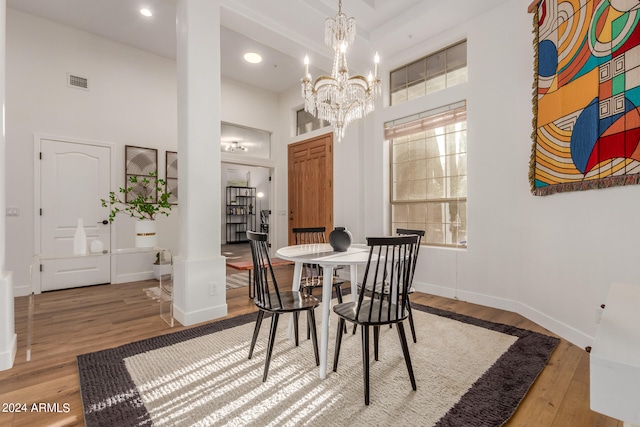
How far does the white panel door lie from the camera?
4160 mm

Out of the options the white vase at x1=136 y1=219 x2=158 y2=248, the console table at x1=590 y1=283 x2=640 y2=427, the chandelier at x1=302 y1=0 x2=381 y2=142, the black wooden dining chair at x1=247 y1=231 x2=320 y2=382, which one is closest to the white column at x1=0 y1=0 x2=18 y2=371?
the white vase at x1=136 y1=219 x2=158 y2=248

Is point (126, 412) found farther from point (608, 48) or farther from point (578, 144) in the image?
point (608, 48)

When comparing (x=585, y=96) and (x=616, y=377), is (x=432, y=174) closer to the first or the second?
(x=585, y=96)

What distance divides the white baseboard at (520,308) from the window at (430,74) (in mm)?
2562

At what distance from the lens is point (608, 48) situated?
217cm

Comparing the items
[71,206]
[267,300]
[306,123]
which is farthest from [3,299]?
[306,123]

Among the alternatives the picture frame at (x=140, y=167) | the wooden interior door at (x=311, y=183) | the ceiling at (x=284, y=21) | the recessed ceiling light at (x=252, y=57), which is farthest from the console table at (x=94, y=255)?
the recessed ceiling light at (x=252, y=57)

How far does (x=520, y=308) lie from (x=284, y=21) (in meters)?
4.11

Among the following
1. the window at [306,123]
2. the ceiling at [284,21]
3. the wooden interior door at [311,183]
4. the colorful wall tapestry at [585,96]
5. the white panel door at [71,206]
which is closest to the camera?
the colorful wall tapestry at [585,96]

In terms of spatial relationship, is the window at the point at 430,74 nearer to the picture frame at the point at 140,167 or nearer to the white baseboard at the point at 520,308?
the white baseboard at the point at 520,308

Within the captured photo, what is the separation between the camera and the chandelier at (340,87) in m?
2.64

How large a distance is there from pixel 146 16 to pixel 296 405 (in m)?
4.86

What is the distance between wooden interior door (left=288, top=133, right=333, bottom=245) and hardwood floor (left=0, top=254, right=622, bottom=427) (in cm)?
209

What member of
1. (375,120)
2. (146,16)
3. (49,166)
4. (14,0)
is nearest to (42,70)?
(14,0)
